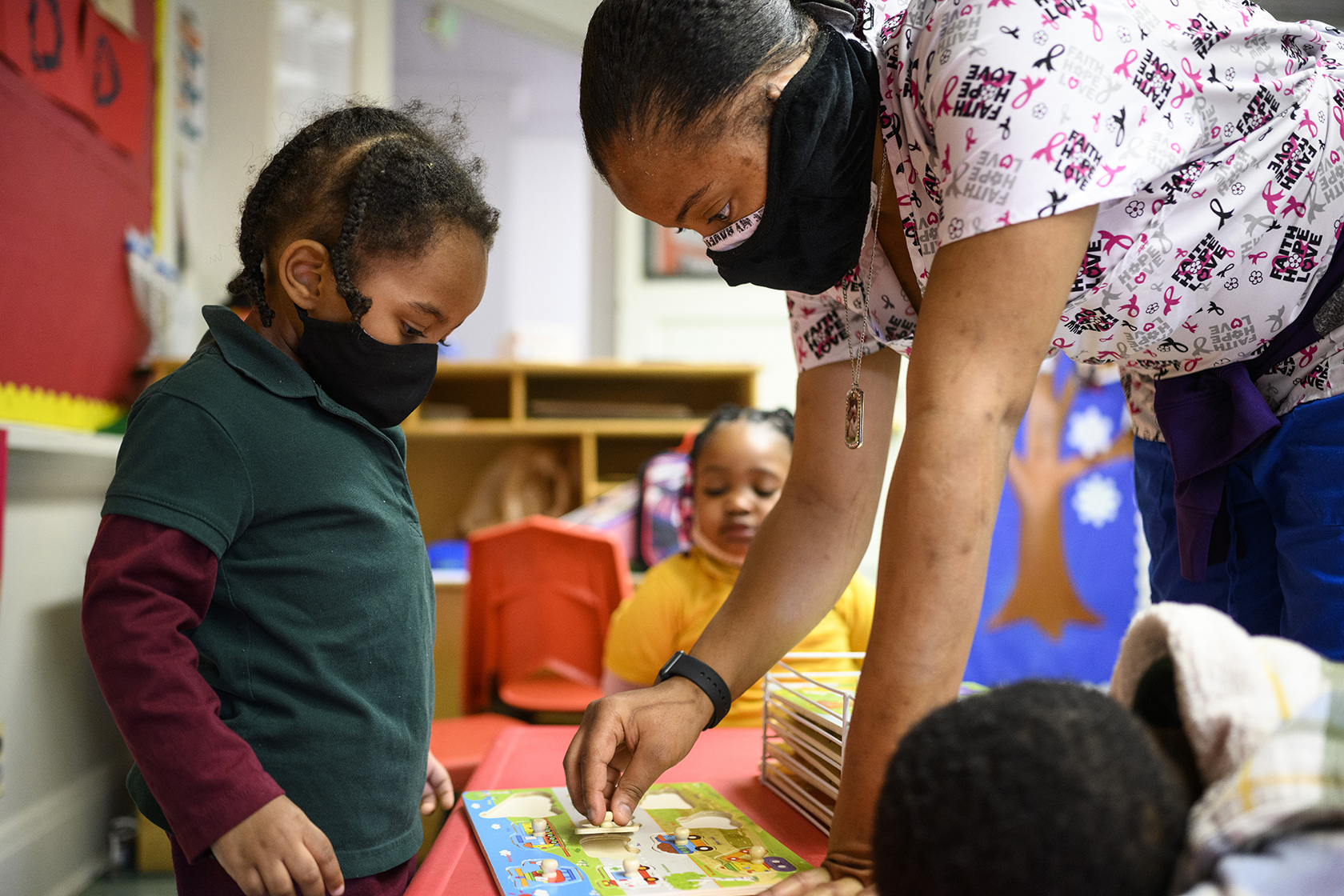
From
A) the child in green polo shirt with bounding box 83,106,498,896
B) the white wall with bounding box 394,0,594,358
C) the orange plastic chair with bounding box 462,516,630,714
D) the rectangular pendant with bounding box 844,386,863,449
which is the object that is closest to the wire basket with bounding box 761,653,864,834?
the rectangular pendant with bounding box 844,386,863,449

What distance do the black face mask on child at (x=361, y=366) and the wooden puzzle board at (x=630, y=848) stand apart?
1.16 feet

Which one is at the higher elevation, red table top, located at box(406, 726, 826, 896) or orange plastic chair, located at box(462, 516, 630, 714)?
red table top, located at box(406, 726, 826, 896)

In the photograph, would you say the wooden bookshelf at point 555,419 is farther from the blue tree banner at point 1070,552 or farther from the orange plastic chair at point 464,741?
the orange plastic chair at point 464,741

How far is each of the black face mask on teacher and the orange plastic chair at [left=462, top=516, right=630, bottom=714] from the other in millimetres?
1429

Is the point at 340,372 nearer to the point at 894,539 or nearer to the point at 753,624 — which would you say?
the point at 753,624

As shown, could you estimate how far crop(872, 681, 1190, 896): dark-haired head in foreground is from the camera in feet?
1.07

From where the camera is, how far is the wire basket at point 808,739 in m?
0.71

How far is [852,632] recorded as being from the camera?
5.98 ft

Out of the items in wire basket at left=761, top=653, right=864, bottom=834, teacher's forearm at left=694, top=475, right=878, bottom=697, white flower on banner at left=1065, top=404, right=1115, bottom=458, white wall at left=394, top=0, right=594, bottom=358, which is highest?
white wall at left=394, top=0, right=594, bottom=358

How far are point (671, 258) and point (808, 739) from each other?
124 inches

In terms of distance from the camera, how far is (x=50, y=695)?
1.77 meters

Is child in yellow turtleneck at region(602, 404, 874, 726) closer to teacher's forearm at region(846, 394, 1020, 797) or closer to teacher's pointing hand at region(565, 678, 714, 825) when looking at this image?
teacher's pointing hand at region(565, 678, 714, 825)

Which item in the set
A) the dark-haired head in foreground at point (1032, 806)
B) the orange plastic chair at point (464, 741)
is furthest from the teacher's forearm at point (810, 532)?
the orange plastic chair at point (464, 741)

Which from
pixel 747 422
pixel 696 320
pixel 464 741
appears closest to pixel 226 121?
pixel 696 320
